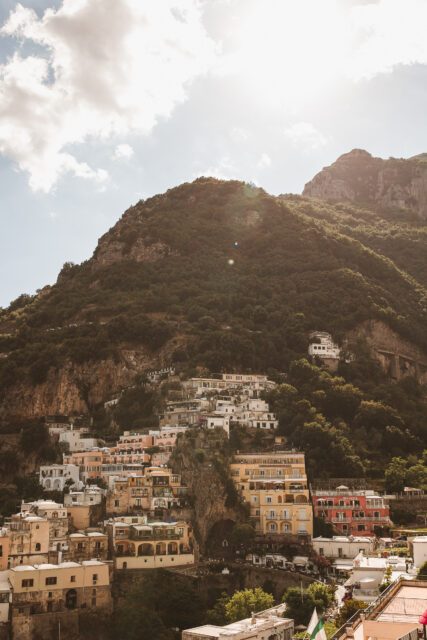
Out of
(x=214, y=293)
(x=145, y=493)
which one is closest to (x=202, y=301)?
(x=214, y=293)

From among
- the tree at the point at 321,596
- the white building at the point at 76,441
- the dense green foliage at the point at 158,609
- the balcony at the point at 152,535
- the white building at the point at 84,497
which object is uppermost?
the white building at the point at 76,441

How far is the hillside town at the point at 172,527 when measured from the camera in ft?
159

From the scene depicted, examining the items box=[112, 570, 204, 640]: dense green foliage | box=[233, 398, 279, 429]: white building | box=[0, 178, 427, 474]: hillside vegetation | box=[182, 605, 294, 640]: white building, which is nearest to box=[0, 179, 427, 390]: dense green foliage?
box=[0, 178, 427, 474]: hillside vegetation

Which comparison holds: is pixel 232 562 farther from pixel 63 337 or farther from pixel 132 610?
pixel 63 337

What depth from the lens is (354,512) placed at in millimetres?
64688

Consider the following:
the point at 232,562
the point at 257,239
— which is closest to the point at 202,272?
the point at 257,239

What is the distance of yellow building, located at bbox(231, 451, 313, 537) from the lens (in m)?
62.8

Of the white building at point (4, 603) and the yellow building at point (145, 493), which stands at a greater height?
the yellow building at point (145, 493)

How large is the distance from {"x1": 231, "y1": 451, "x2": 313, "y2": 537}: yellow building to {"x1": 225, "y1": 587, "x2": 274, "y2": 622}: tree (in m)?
14.4

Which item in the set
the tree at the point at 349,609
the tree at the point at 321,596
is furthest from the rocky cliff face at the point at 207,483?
the tree at the point at 349,609

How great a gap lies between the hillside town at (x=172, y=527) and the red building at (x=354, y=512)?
85 millimetres

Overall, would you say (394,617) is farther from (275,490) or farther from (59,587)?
(275,490)

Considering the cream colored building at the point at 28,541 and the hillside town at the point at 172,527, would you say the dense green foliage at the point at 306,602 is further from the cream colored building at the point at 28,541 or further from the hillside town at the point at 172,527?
the cream colored building at the point at 28,541

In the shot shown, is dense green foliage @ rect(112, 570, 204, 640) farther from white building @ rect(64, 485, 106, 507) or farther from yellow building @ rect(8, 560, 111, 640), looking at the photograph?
white building @ rect(64, 485, 106, 507)
